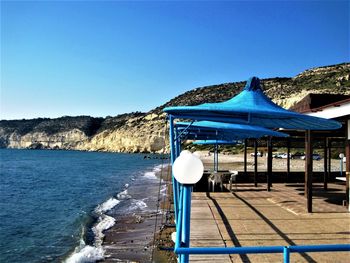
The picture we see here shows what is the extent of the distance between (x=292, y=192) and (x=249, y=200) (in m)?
3.03

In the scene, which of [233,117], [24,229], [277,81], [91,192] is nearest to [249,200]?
[233,117]

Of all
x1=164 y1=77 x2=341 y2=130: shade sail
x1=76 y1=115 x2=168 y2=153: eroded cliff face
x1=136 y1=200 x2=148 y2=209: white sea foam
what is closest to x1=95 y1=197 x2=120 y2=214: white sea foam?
x1=136 y1=200 x2=148 y2=209: white sea foam

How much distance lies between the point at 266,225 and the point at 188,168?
19.9 ft

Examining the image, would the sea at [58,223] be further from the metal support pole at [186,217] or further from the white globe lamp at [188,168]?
the white globe lamp at [188,168]

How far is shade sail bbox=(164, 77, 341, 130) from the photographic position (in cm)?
528

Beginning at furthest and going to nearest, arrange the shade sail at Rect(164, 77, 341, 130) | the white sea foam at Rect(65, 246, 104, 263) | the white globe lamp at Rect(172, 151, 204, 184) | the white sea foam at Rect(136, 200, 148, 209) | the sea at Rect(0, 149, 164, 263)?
the white sea foam at Rect(136, 200, 148, 209) < the sea at Rect(0, 149, 164, 263) < the white sea foam at Rect(65, 246, 104, 263) < the shade sail at Rect(164, 77, 341, 130) < the white globe lamp at Rect(172, 151, 204, 184)

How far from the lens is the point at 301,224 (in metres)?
8.73

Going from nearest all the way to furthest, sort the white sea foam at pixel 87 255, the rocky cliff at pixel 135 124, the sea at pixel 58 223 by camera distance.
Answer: the white sea foam at pixel 87 255 < the sea at pixel 58 223 < the rocky cliff at pixel 135 124

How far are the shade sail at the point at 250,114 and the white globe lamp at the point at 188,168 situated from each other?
2.11 metres

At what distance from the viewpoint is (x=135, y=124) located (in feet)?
416

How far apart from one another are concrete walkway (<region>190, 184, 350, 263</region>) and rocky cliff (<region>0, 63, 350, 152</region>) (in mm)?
41056

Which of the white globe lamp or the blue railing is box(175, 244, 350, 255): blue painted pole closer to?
the blue railing

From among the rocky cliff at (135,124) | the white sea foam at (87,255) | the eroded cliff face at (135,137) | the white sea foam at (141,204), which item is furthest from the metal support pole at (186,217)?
the eroded cliff face at (135,137)

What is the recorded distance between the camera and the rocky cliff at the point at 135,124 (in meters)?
85.0
